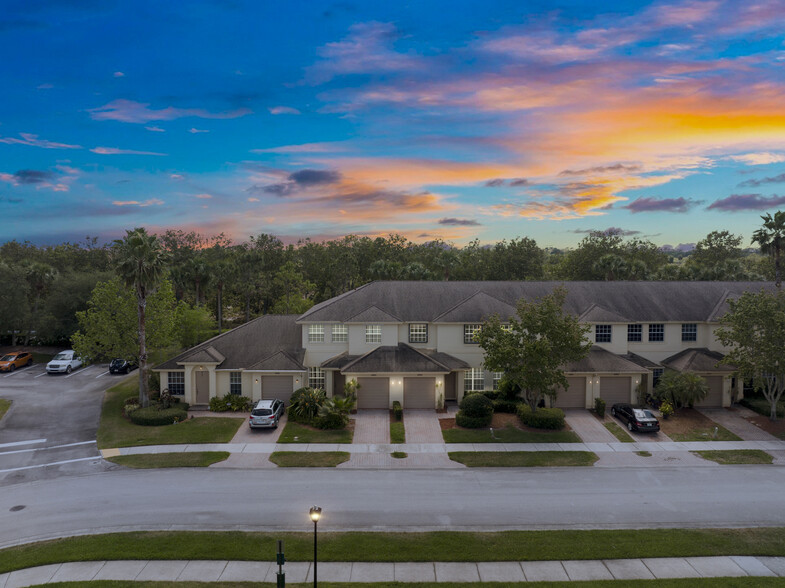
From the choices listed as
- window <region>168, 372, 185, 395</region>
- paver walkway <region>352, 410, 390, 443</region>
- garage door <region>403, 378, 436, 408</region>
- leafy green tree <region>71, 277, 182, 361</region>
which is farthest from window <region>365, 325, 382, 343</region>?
leafy green tree <region>71, 277, 182, 361</region>

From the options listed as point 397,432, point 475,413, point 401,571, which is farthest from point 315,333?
point 401,571

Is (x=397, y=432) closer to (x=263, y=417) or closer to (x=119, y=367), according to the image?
(x=263, y=417)

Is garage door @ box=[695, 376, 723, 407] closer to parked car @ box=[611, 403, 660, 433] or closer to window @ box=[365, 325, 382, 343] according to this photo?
parked car @ box=[611, 403, 660, 433]

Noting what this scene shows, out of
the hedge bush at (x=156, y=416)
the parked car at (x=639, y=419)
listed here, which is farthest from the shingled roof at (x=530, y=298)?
the hedge bush at (x=156, y=416)

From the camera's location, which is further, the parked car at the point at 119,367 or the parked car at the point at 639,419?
the parked car at the point at 119,367

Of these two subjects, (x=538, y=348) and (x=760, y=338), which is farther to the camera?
(x=760, y=338)

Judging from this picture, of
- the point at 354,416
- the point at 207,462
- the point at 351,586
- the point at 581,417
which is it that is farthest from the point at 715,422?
the point at 207,462

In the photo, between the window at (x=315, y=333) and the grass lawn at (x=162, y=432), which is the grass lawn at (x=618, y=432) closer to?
the window at (x=315, y=333)
